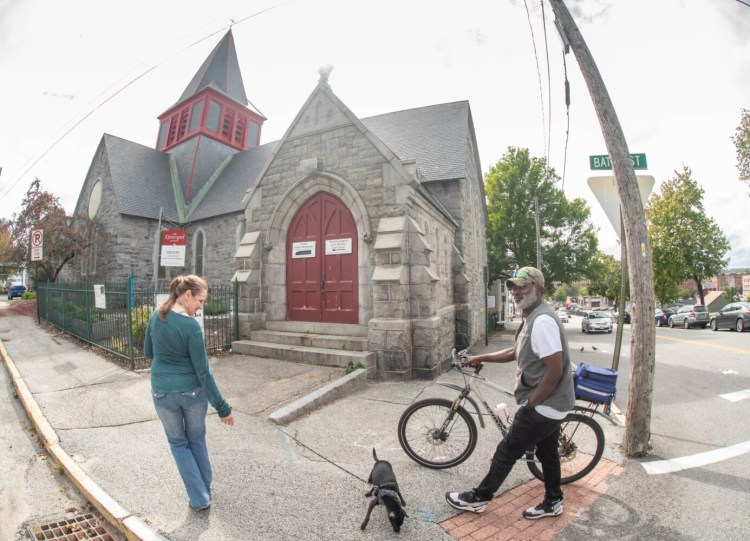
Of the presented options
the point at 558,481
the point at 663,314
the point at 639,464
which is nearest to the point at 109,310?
the point at 558,481

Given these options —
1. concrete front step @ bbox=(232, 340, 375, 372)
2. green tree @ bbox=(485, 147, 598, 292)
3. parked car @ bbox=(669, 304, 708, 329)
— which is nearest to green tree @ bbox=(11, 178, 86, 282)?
concrete front step @ bbox=(232, 340, 375, 372)

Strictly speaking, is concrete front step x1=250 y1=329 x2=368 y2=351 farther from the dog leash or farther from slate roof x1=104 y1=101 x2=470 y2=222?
slate roof x1=104 y1=101 x2=470 y2=222

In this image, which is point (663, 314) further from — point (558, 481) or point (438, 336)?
point (558, 481)

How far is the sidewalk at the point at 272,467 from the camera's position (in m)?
2.89

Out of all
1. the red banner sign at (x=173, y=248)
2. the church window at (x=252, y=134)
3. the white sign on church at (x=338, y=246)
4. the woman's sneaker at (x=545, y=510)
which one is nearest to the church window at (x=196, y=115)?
the church window at (x=252, y=134)

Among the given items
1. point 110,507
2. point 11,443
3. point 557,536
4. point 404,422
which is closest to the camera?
point 557,536

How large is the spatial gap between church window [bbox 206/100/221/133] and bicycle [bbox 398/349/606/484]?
27634mm

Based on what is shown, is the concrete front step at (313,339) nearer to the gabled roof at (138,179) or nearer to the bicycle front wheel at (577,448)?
the bicycle front wheel at (577,448)

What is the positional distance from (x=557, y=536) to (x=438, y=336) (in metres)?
5.11

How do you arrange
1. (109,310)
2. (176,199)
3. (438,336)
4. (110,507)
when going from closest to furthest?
1. (110,507)
2. (438,336)
3. (109,310)
4. (176,199)

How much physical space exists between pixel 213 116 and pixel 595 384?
→ 2936cm

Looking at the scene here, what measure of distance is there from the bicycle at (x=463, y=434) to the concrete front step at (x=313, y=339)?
153 inches

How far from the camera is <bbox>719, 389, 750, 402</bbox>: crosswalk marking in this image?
21.9 feet

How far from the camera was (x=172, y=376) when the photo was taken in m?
2.87
